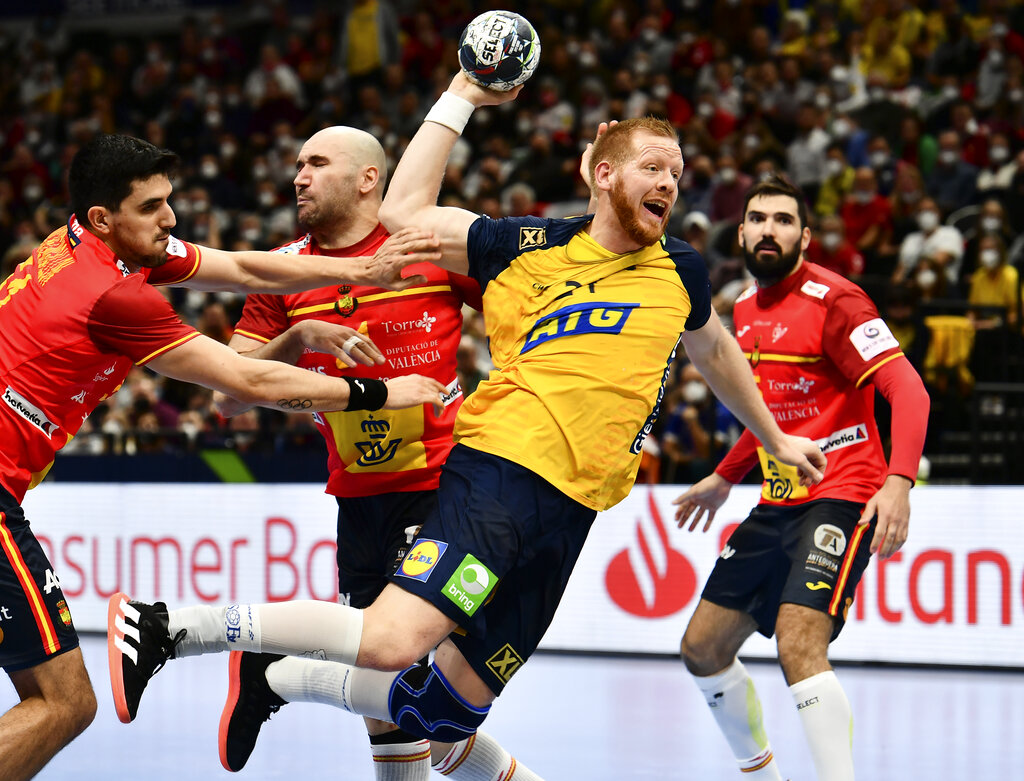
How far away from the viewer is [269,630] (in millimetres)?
3955

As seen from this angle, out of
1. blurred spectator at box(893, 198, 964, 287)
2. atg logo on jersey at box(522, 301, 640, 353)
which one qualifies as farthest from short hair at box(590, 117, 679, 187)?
blurred spectator at box(893, 198, 964, 287)

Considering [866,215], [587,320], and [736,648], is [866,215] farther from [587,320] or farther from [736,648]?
[587,320]

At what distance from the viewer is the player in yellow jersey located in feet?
13.0

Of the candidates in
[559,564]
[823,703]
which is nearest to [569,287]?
[559,564]

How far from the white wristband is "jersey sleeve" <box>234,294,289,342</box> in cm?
115

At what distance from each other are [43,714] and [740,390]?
2580 mm

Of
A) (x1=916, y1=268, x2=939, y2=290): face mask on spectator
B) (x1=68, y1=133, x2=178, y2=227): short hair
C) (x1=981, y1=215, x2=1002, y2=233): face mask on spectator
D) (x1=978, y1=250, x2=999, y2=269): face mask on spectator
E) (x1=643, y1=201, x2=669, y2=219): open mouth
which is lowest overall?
(x1=916, y1=268, x2=939, y2=290): face mask on spectator

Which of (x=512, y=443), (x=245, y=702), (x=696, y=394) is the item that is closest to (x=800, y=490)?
(x=512, y=443)

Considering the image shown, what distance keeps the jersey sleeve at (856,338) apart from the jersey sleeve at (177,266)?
8.24ft

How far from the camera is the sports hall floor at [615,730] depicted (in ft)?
20.6

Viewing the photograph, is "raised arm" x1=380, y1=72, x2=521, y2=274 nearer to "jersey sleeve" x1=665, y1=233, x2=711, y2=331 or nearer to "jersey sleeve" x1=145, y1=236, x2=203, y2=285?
"jersey sleeve" x1=665, y1=233, x2=711, y2=331

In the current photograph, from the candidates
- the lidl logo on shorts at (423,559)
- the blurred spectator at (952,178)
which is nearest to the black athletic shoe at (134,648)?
the lidl logo on shorts at (423,559)

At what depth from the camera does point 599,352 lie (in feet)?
13.6

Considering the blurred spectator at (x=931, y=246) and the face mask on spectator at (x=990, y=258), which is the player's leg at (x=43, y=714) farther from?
the face mask on spectator at (x=990, y=258)
